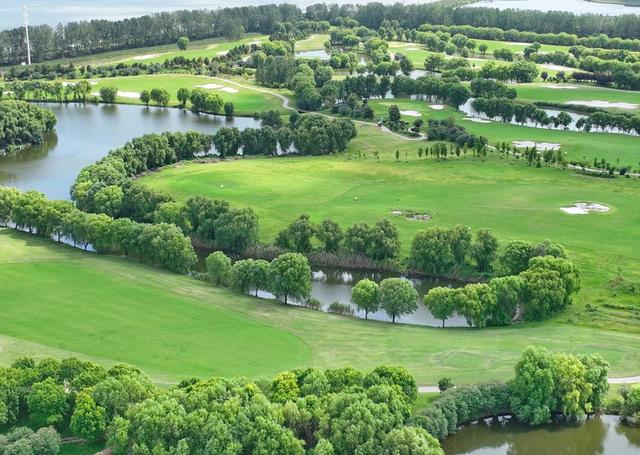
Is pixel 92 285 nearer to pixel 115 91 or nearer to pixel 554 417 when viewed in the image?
pixel 554 417

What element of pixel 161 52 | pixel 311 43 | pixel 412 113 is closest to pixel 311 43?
pixel 311 43

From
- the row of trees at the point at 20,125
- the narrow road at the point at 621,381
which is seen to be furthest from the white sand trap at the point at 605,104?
the narrow road at the point at 621,381

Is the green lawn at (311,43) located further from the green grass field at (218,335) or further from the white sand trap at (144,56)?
the green grass field at (218,335)

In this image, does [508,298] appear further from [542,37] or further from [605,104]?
[542,37]

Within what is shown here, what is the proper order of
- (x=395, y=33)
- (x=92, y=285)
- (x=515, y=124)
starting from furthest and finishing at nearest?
(x=395, y=33) < (x=515, y=124) < (x=92, y=285)

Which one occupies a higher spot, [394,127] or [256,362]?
[394,127]

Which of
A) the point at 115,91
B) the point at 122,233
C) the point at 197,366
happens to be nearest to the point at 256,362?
the point at 197,366

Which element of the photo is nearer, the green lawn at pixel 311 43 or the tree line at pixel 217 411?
the tree line at pixel 217 411
